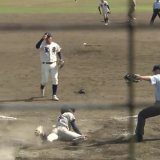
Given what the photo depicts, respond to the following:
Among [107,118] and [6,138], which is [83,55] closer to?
[107,118]

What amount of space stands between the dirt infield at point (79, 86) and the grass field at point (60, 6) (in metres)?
10.7

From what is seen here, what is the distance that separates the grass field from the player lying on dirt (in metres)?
22.4

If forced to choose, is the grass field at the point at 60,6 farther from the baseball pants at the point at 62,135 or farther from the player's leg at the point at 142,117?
the player's leg at the point at 142,117

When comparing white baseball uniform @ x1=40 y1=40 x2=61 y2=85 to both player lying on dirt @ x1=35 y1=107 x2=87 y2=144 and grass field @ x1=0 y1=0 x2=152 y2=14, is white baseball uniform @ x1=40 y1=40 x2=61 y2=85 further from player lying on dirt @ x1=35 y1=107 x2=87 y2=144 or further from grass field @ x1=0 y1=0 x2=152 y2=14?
grass field @ x1=0 y1=0 x2=152 y2=14

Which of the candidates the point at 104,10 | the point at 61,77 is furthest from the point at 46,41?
the point at 104,10

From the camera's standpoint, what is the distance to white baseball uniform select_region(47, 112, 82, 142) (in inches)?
→ 394

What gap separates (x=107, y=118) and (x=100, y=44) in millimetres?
8897

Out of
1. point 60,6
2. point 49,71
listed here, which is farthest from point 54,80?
point 60,6

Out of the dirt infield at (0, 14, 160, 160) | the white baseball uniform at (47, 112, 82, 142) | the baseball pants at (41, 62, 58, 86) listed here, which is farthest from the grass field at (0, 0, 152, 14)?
the white baseball uniform at (47, 112, 82, 142)

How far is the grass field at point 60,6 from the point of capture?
33.2 m

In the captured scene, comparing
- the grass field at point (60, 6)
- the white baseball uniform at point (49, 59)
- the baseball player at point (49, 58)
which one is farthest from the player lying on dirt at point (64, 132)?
the grass field at point (60, 6)

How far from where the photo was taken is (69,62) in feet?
57.1

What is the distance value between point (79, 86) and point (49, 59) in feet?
4.27

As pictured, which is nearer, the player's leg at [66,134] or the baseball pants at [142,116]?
the baseball pants at [142,116]
